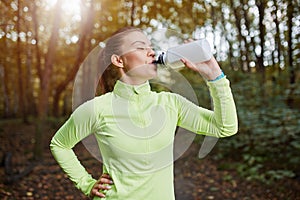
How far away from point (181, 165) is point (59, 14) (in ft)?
11.7

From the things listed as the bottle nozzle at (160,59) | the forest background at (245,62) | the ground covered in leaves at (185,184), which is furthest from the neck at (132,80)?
the ground covered in leaves at (185,184)

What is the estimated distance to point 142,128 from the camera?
5.05 ft

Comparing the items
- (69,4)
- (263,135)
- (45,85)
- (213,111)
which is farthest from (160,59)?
(69,4)

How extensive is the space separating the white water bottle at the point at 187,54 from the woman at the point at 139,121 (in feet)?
0.09

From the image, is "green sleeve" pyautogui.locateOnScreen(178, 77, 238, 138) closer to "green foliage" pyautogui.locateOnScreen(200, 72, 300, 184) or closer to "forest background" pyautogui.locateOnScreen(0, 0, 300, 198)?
"forest background" pyautogui.locateOnScreen(0, 0, 300, 198)

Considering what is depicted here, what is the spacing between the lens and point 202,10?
32.6ft

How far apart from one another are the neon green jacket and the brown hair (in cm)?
14

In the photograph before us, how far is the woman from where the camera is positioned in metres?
1.51

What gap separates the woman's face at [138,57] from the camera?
154 centimetres

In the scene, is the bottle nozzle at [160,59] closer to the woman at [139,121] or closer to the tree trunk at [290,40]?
the woman at [139,121]

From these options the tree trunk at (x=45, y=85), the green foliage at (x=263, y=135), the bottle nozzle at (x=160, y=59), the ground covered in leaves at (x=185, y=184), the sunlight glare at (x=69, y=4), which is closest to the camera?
the bottle nozzle at (x=160, y=59)

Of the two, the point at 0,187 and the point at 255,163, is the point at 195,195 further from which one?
the point at 0,187

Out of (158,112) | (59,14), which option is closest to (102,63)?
(158,112)

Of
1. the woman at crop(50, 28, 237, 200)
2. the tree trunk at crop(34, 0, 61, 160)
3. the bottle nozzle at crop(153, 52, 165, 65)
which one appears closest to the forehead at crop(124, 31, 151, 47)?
the woman at crop(50, 28, 237, 200)
